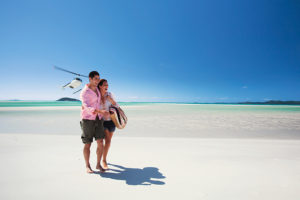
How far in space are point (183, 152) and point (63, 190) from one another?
2916mm

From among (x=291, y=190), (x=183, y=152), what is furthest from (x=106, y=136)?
(x=291, y=190)

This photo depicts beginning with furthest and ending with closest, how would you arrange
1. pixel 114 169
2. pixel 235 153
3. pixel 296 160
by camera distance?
pixel 235 153 → pixel 296 160 → pixel 114 169

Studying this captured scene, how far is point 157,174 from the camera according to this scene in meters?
3.00

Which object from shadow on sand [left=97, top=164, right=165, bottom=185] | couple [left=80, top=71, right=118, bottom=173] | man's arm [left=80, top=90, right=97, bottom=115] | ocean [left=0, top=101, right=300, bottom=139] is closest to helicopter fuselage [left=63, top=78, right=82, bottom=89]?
ocean [left=0, top=101, right=300, bottom=139]

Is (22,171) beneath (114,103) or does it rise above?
beneath

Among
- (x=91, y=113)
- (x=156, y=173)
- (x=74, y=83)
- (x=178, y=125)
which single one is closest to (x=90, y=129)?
(x=91, y=113)

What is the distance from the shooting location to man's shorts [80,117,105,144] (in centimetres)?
281

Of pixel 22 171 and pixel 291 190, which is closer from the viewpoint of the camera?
pixel 291 190

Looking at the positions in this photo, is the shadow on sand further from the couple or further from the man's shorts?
the man's shorts

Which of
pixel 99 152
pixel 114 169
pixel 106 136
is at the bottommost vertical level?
pixel 114 169

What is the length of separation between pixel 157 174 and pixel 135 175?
412 mm

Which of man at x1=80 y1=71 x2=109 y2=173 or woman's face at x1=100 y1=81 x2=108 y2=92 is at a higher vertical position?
woman's face at x1=100 y1=81 x2=108 y2=92

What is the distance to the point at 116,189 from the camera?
2.47m

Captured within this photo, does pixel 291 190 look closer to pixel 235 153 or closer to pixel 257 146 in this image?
pixel 235 153
